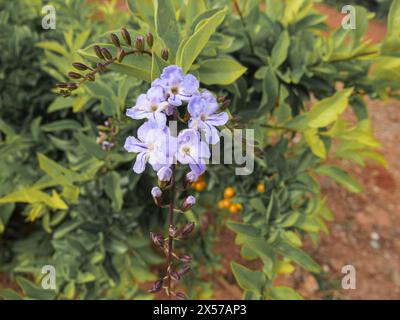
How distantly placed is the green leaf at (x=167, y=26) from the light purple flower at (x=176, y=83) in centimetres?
15

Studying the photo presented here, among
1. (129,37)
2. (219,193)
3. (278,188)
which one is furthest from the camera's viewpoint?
(219,193)

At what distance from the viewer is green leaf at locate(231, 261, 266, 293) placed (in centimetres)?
99

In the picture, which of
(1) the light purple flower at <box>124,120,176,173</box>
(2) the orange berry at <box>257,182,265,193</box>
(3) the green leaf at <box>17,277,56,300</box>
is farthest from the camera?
(2) the orange berry at <box>257,182,265,193</box>

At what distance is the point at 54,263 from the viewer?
137cm

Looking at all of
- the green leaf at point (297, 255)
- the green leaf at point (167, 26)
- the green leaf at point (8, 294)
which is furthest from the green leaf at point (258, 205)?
the green leaf at point (8, 294)

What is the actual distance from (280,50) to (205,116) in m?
0.57

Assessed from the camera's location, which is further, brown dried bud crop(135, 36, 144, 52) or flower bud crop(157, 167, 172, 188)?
brown dried bud crop(135, 36, 144, 52)

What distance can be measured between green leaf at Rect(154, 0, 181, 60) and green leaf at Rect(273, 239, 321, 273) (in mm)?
536

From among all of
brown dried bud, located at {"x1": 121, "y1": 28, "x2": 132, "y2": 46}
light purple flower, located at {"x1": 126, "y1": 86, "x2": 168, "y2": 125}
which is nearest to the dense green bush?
brown dried bud, located at {"x1": 121, "y1": 28, "x2": 132, "y2": 46}

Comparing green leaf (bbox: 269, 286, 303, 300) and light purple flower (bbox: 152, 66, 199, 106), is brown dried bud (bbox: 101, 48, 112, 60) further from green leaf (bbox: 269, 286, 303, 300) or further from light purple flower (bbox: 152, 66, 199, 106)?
green leaf (bbox: 269, 286, 303, 300)

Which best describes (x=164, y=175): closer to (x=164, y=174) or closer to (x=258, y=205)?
(x=164, y=174)

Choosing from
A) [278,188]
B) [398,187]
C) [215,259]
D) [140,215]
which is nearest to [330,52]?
[278,188]

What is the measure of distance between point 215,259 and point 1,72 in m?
1.12
